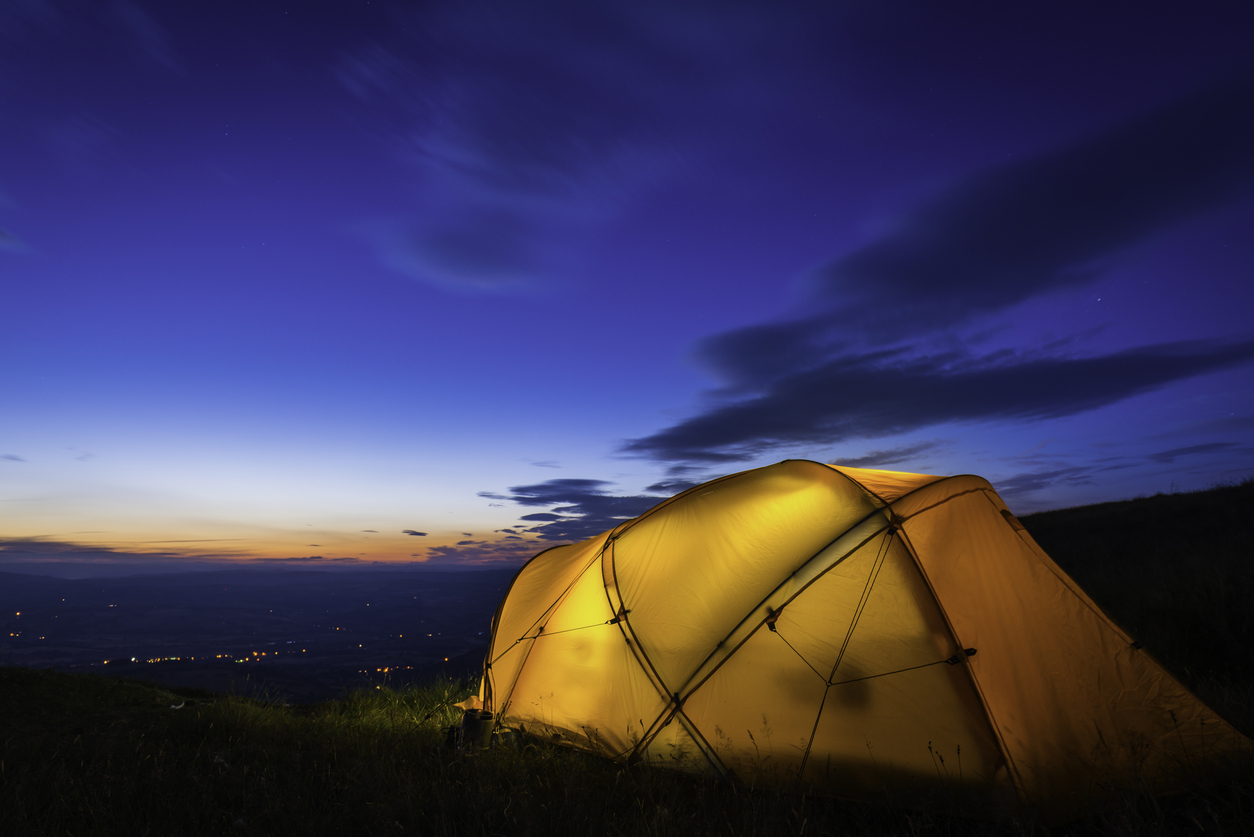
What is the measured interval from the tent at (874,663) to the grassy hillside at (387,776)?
0.28 metres

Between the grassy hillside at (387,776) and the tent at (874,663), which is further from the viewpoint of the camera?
the tent at (874,663)

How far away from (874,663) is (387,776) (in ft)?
13.4

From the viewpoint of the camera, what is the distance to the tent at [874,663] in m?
4.44

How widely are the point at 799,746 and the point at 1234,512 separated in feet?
64.8

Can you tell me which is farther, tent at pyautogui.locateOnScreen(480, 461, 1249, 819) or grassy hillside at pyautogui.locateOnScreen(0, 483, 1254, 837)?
tent at pyautogui.locateOnScreen(480, 461, 1249, 819)

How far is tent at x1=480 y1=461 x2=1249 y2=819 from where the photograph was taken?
4.44 metres

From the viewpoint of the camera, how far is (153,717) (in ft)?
23.0

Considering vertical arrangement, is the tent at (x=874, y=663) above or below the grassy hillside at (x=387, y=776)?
above

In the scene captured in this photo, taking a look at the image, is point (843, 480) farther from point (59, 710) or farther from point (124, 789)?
point (59, 710)

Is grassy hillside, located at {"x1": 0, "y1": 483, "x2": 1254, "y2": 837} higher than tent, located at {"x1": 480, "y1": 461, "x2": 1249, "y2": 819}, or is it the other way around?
tent, located at {"x1": 480, "y1": 461, "x2": 1249, "y2": 819}

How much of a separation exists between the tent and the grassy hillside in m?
0.28

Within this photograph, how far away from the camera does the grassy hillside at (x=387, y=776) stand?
378 centimetres

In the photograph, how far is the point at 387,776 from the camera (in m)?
4.74

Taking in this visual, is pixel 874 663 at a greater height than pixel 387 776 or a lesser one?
greater
